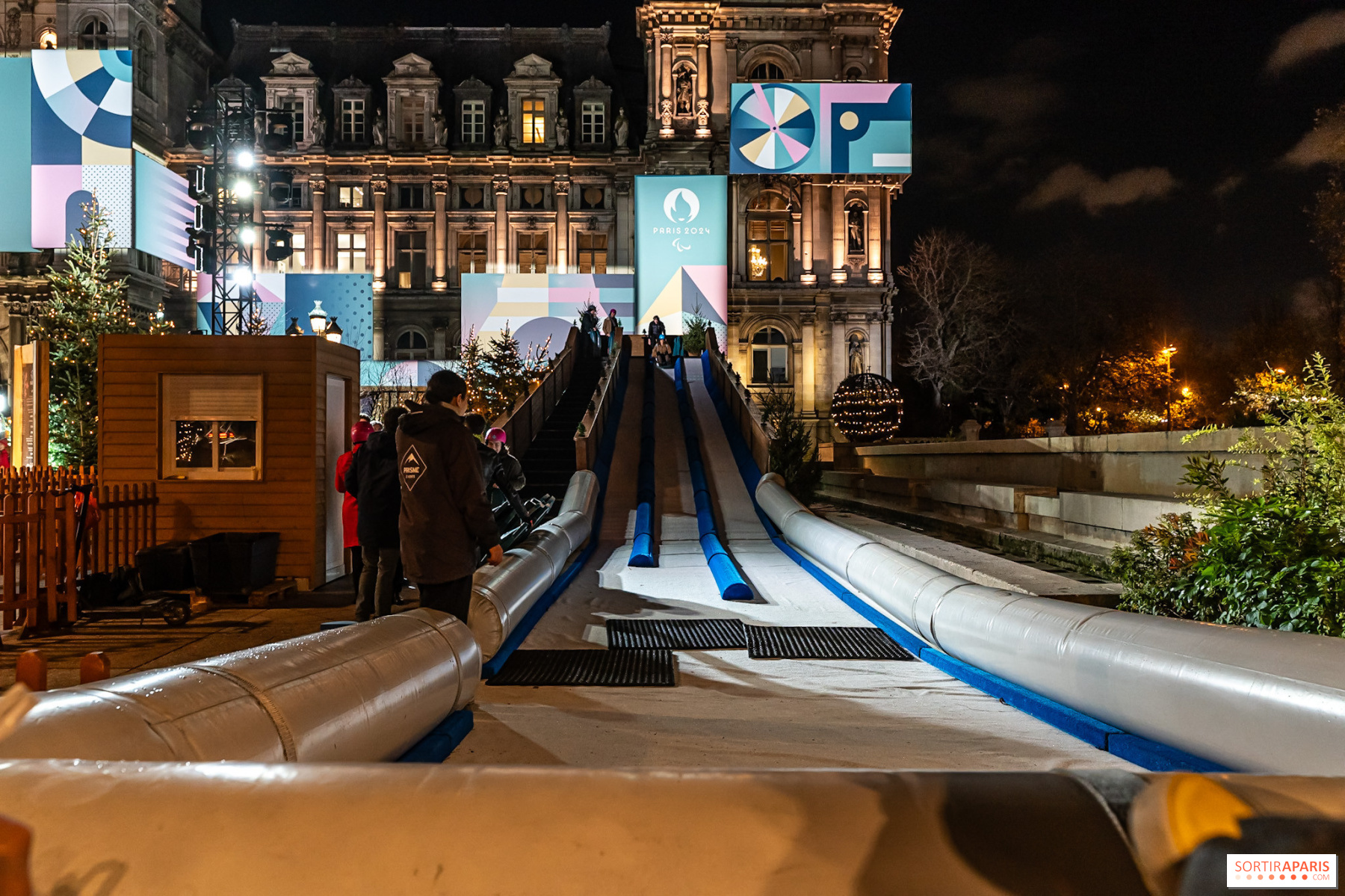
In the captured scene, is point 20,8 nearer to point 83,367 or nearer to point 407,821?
point 83,367

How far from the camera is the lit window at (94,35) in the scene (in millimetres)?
41031

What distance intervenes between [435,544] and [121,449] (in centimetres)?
689

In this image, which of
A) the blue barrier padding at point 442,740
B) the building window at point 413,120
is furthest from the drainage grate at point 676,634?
the building window at point 413,120

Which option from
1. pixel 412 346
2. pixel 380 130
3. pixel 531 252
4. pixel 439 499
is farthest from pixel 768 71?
pixel 439 499

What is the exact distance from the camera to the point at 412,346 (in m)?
46.7

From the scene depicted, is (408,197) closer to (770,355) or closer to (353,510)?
(770,355)

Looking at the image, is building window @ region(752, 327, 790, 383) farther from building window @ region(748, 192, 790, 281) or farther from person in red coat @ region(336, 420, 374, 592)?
person in red coat @ region(336, 420, 374, 592)

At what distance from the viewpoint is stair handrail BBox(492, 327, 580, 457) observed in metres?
17.1

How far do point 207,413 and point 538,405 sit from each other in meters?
10.2

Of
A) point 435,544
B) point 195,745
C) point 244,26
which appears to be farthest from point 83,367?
point 244,26

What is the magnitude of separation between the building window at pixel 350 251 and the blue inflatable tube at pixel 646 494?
2758 cm

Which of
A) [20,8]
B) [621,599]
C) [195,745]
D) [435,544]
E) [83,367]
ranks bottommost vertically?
[621,599]

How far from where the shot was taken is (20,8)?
135 feet

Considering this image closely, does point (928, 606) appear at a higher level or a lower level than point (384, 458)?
lower
